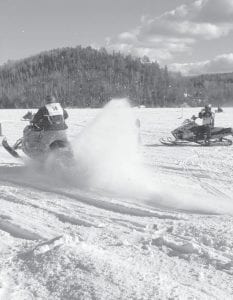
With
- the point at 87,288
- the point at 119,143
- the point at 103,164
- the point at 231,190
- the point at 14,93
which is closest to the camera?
the point at 87,288

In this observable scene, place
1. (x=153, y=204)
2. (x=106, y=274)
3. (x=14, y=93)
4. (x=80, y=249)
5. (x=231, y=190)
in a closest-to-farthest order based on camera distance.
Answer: (x=106, y=274) < (x=80, y=249) < (x=153, y=204) < (x=231, y=190) < (x=14, y=93)

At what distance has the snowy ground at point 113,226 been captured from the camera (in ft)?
13.3

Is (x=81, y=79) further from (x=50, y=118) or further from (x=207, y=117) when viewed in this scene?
(x=50, y=118)

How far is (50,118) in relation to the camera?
30.9 feet

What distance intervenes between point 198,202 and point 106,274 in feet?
10.4

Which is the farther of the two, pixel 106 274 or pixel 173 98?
pixel 173 98

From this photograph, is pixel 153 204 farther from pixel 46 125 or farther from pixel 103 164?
pixel 46 125

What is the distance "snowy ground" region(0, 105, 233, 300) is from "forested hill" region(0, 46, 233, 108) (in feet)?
327

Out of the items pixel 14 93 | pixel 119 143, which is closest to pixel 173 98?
pixel 14 93

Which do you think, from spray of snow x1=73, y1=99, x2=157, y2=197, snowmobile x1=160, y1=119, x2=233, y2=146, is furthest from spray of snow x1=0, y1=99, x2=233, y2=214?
snowmobile x1=160, y1=119, x2=233, y2=146

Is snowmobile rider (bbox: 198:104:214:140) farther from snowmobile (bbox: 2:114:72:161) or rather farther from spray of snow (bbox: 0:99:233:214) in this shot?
snowmobile (bbox: 2:114:72:161)

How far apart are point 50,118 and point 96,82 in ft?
430

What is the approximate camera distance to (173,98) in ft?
406

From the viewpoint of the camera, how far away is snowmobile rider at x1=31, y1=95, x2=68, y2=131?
9398mm
